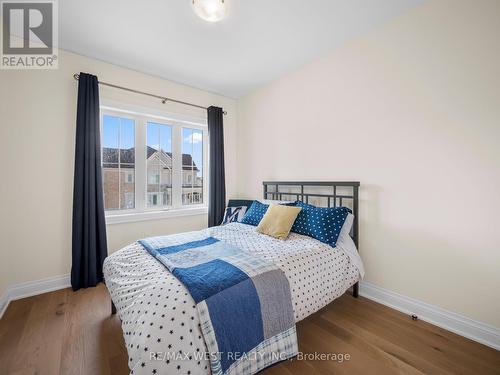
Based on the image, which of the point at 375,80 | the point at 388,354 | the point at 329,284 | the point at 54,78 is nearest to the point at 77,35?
the point at 54,78

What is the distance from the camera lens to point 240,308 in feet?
4.00

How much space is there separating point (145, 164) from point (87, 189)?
80 centimetres

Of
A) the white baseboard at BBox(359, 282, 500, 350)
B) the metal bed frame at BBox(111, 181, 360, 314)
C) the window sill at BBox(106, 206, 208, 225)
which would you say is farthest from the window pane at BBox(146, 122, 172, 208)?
the white baseboard at BBox(359, 282, 500, 350)

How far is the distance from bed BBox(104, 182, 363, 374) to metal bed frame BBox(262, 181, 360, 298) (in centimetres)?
1

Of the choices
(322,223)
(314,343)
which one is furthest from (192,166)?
(314,343)

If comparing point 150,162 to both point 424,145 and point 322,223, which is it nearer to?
point 322,223

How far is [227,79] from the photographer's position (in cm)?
315

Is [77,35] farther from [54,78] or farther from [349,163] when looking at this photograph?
[349,163]

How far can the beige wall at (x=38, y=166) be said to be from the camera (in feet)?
7.03

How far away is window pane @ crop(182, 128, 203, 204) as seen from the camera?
346 cm

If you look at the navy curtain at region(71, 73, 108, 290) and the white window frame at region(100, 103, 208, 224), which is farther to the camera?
the white window frame at region(100, 103, 208, 224)

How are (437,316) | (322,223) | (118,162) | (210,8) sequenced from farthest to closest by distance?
(118,162), (322,223), (437,316), (210,8)

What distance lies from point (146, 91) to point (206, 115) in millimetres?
908

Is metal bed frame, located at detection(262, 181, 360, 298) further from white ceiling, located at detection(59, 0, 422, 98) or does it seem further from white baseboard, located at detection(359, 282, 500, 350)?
white ceiling, located at detection(59, 0, 422, 98)
